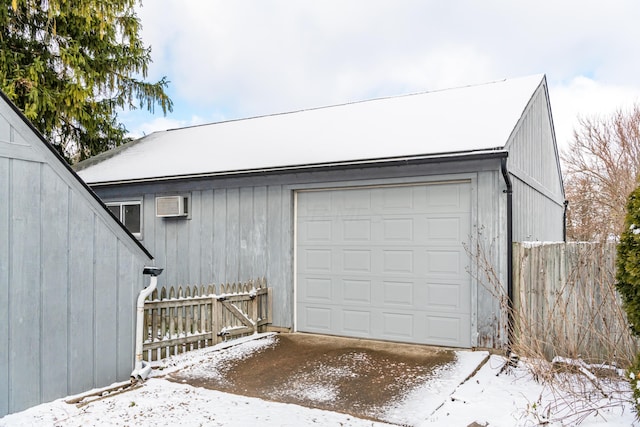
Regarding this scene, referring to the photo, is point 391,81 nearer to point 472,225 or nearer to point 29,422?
point 472,225

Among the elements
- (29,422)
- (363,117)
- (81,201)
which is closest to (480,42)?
(363,117)

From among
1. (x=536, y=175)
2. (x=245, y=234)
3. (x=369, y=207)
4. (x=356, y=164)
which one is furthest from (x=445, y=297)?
(x=536, y=175)

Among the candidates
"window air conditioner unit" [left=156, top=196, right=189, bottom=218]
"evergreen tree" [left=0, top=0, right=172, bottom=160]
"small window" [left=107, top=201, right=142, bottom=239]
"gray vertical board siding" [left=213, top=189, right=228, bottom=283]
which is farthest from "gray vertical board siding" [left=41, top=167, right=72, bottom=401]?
"evergreen tree" [left=0, top=0, right=172, bottom=160]

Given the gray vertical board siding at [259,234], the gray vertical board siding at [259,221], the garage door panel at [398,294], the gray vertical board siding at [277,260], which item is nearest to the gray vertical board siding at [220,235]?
the gray vertical board siding at [259,221]

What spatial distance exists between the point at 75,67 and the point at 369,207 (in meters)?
8.99

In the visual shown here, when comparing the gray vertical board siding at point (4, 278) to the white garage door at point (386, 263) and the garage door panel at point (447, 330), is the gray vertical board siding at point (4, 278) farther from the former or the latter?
the garage door panel at point (447, 330)

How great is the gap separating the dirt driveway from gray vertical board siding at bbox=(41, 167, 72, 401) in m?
1.16

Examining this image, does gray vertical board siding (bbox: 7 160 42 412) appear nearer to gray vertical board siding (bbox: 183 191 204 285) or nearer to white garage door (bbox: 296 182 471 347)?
white garage door (bbox: 296 182 471 347)

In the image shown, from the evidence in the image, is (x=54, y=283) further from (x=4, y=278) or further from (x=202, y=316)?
(x=202, y=316)

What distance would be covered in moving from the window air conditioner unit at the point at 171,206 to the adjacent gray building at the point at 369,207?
3 centimetres

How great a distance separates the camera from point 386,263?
6645 mm

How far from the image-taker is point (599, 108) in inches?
830

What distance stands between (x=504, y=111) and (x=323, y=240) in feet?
11.1

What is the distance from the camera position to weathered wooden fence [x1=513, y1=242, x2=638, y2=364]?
457 centimetres
